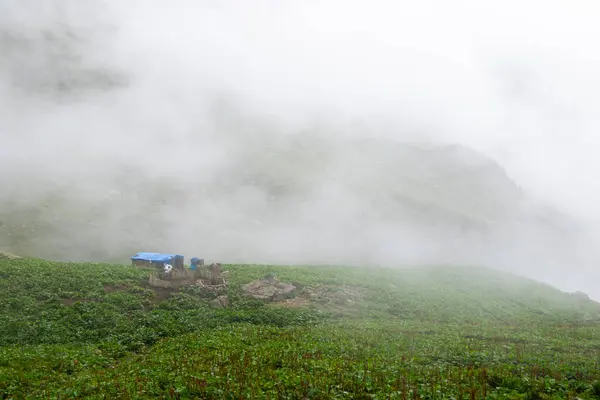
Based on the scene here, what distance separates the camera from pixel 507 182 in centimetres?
16812

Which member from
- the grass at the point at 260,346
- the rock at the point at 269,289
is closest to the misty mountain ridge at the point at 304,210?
the rock at the point at 269,289

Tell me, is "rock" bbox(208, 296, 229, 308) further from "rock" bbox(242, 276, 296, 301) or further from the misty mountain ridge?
the misty mountain ridge

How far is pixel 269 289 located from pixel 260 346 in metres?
19.3

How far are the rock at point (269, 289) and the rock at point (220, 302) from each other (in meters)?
3.36

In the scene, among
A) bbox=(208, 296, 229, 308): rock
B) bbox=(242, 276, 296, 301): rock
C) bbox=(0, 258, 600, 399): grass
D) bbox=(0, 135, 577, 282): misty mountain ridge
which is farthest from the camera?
bbox=(0, 135, 577, 282): misty mountain ridge

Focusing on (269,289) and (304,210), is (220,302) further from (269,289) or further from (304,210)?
(304,210)

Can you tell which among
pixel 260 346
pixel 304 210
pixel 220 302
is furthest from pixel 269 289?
pixel 304 210

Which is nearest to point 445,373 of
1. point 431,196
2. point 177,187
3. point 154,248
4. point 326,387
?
point 326,387

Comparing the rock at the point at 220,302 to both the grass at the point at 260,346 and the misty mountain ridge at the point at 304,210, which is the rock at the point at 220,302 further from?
the misty mountain ridge at the point at 304,210

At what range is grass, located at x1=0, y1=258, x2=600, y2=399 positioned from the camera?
568 inches

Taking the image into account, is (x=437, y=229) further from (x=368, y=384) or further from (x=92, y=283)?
(x=368, y=384)

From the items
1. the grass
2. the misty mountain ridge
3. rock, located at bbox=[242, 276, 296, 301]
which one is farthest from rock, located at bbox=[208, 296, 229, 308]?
the misty mountain ridge

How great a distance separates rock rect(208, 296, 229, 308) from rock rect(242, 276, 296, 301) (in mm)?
3362

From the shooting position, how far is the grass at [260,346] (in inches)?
568
